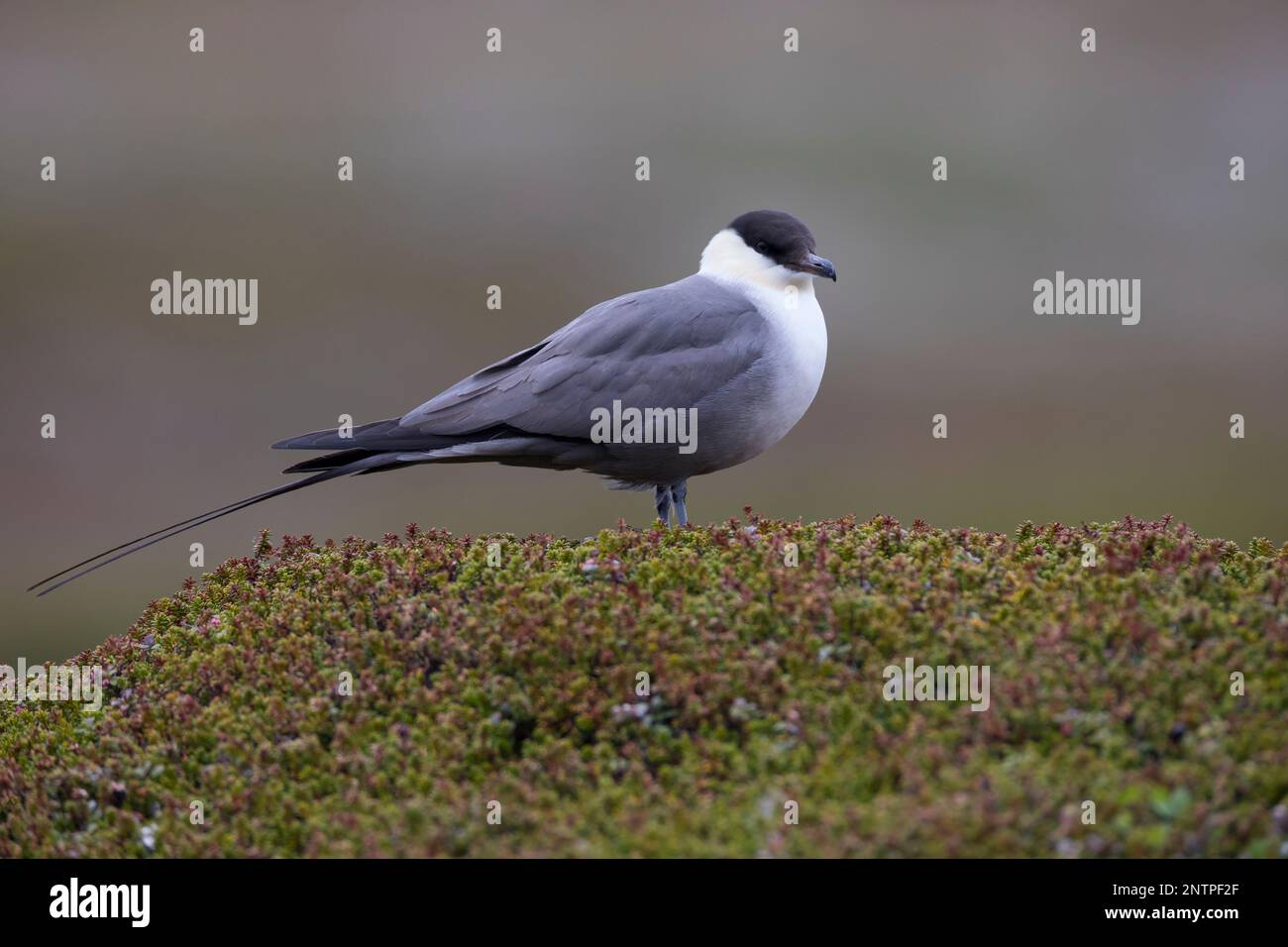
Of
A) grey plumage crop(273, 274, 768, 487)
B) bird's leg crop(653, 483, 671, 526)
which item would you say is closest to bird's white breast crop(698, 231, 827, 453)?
grey plumage crop(273, 274, 768, 487)

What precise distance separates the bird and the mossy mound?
103 centimetres

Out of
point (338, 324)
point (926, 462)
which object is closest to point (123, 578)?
point (338, 324)

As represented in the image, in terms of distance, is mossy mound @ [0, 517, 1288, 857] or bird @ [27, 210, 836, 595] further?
bird @ [27, 210, 836, 595]

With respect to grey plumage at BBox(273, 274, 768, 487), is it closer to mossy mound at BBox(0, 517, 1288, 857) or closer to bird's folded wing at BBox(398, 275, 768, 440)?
bird's folded wing at BBox(398, 275, 768, 440)

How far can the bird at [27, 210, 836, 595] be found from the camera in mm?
8398

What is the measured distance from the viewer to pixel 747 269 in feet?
30.4

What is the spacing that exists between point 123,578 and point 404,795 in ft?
60.9

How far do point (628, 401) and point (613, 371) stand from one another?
219mm

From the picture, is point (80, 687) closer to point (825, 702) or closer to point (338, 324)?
point (825, 702)

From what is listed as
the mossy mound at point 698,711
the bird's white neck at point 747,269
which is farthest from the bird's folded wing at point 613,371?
the mossy mound at point 698,711

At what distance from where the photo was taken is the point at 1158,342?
2802 cm

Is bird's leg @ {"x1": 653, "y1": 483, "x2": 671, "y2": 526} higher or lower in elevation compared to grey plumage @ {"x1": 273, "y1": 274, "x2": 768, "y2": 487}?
lower

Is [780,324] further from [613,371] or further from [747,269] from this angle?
[613,371]
